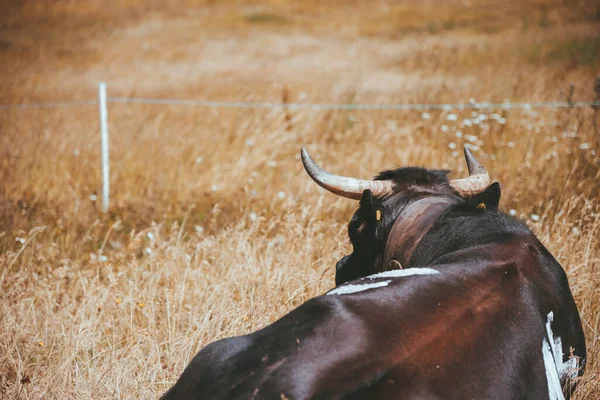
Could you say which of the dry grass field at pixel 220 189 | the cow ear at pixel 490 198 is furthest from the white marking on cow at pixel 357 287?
the dry grass field at pixel 220 189

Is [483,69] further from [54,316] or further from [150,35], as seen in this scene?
[150,35]

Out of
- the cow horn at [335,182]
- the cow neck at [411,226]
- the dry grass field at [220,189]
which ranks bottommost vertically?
the dry grass field at [220,189]

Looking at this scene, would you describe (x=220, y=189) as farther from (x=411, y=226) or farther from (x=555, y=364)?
(x=555, y=364)

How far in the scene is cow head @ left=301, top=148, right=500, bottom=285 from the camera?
147 inches

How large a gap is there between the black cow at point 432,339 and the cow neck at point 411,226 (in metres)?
0.24

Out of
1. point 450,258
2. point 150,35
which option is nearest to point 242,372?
point 450,258

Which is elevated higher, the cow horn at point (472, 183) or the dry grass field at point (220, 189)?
the cow horn at point (472, 183)

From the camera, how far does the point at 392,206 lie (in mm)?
3914

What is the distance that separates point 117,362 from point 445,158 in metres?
4.82

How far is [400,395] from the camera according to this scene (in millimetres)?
2307

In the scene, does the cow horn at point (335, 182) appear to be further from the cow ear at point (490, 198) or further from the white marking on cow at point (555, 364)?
the white marking on cow at point (555, 364)

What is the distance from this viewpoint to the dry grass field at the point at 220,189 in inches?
167

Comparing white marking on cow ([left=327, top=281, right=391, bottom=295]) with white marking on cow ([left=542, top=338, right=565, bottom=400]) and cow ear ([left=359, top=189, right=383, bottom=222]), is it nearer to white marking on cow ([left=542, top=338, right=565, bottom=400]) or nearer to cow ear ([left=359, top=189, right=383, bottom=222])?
white marking on cow ([left=542, top=338, right=565, bottom=400])

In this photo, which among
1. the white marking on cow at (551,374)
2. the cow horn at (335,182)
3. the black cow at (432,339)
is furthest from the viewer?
the cow horn at (335,182)
